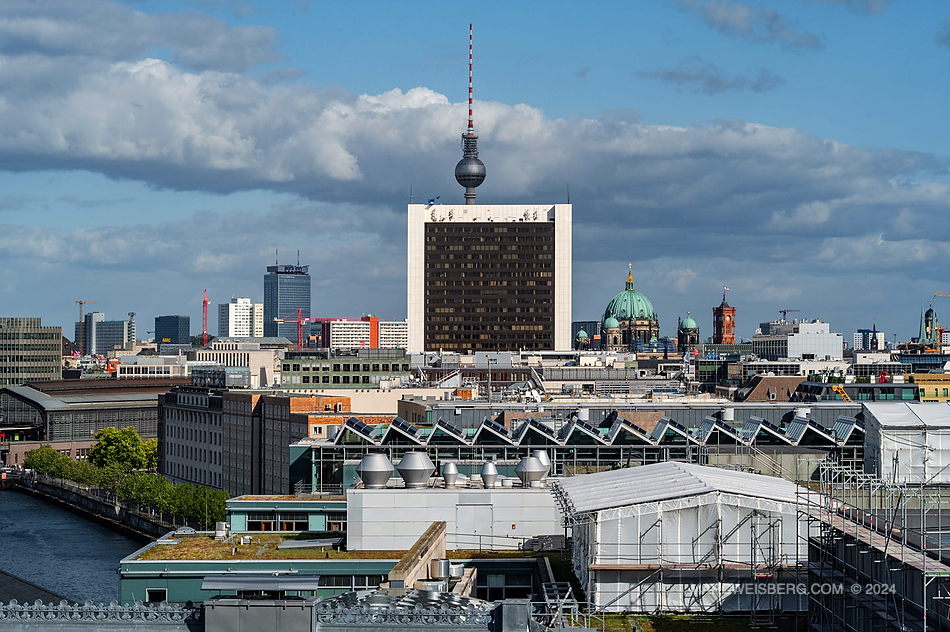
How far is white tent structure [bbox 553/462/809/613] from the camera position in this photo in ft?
127

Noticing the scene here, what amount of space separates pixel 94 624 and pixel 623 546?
1756 centimetres

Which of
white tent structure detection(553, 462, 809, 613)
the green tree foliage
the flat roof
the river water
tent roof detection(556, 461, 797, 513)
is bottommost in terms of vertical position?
the river water

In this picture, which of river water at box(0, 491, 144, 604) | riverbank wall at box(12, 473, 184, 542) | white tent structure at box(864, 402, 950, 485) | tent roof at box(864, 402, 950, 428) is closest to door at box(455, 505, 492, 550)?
white tent structure at box(864, 402, 950, 485)

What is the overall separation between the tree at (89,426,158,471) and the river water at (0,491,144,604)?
48.3ft

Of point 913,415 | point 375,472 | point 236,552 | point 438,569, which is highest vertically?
point 913,415

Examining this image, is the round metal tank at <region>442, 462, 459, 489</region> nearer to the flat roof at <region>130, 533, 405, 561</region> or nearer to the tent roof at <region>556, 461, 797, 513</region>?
the flat roof at <region>130, 533, 405, 561</region>

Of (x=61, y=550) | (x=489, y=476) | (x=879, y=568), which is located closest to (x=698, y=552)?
(x=879, y=568)

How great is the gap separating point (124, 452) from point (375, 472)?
12818 centimetres

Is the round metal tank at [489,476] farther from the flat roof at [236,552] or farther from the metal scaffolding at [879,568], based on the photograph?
the metal scaffolding at [879,568]

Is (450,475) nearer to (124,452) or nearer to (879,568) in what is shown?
(879,568)

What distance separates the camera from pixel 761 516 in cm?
3900

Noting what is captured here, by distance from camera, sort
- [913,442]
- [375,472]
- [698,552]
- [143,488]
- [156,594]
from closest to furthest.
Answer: [698,552]
[913,442]
[156,594]
[375,472]
[143,488]

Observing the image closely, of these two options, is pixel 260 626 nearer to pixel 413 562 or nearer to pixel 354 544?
pixel 413 562

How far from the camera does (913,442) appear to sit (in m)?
48.0
